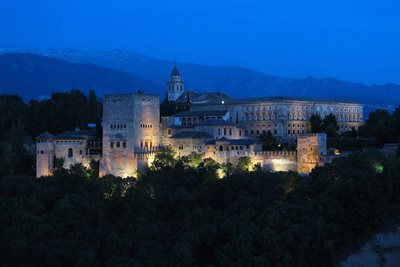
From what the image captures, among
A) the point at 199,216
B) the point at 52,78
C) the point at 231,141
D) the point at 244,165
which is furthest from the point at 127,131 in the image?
the point at 52,78

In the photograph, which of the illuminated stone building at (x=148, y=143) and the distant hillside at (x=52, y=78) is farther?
the distant hillside at (x=52, y=78)

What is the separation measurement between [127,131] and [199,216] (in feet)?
34.1

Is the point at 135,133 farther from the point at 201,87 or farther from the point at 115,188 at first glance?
the point at 201,87

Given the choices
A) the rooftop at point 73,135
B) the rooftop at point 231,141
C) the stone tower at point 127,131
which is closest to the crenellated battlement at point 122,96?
the stone tower at point 127,131

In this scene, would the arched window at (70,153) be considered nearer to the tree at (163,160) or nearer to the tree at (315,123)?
the tree at (163,160)

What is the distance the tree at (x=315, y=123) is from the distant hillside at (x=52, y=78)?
89.8 m

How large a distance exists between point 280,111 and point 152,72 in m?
143

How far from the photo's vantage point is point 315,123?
56.7m

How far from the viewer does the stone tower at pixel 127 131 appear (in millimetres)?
44344

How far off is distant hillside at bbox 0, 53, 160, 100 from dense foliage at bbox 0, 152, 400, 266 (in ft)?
332

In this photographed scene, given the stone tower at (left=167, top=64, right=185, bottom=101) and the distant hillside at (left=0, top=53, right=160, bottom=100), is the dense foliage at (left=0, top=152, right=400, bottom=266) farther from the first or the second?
the distant hillside at (left=0, top=53, right=160, bottom=100)

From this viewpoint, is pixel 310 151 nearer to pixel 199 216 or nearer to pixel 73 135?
pixel 199 216

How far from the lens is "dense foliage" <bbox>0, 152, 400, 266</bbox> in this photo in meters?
32.8

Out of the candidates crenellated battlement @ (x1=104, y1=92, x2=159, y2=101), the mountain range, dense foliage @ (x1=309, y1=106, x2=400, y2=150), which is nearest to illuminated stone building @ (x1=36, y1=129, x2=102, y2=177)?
crenellated battlement @ (x1=104, y1=92, x2=159, y2=101)
